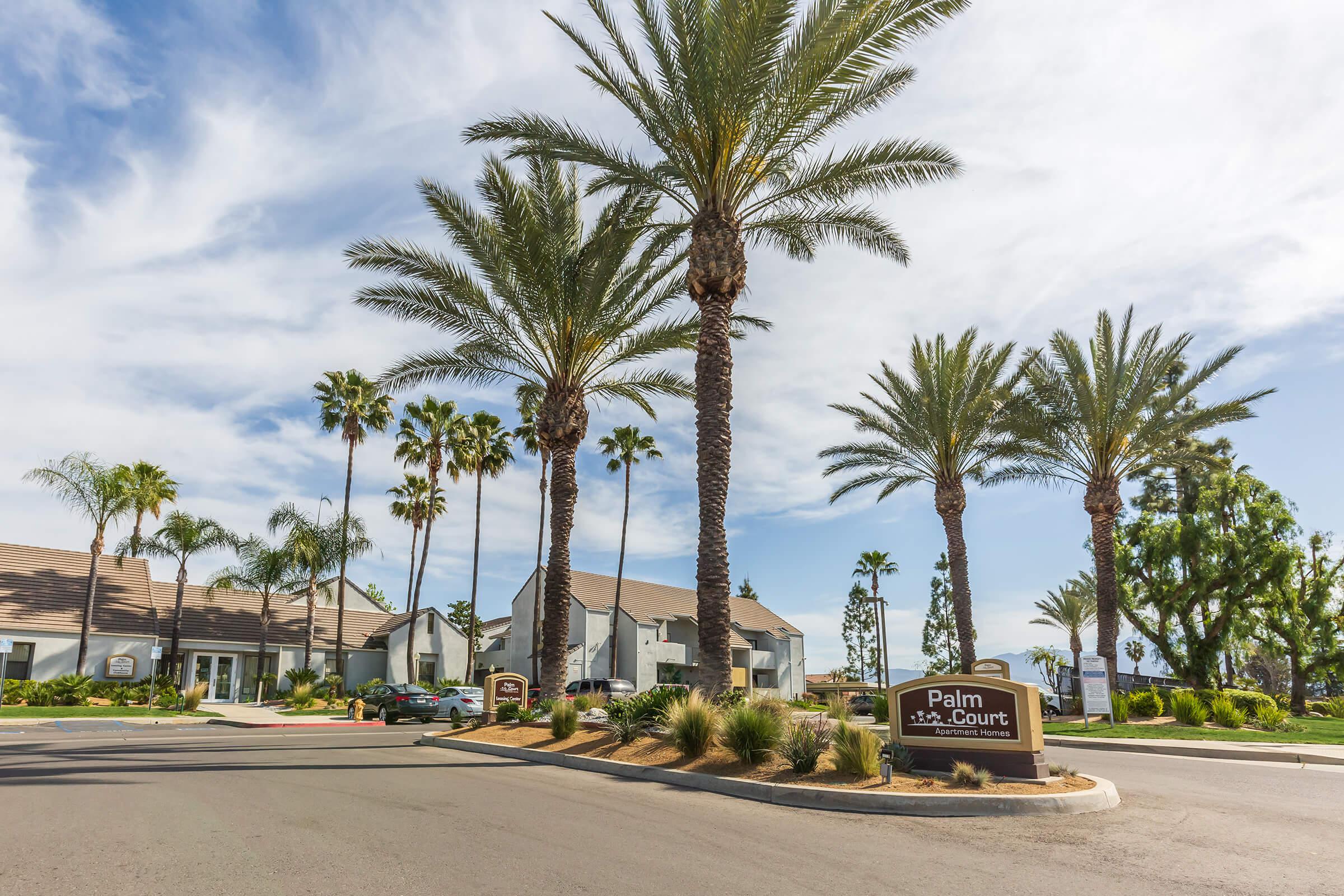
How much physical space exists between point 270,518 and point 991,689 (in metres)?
37.2

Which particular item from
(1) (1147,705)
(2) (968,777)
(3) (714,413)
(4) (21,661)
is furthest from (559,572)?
(4) (21,661)

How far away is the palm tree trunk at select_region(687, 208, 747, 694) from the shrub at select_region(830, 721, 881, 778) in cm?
361

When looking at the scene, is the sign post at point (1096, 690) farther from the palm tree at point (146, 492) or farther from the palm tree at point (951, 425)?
the palm tree at point (146, 492)

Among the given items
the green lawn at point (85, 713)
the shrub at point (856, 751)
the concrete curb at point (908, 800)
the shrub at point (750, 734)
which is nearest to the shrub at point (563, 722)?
the concrete curb at point (908, 800)

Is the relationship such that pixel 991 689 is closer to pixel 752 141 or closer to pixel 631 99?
pixel 752 141

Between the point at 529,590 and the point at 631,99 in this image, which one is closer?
the point at 631,99

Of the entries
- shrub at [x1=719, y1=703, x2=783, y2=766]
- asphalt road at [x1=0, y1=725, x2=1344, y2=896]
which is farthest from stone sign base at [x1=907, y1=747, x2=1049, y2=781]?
shrub at [x1=719, y1=703, x2=783, y2=766]

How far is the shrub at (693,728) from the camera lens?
12.6 meters

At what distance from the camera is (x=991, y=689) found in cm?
1152

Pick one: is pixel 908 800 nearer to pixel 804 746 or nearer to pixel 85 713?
pixel 804 746

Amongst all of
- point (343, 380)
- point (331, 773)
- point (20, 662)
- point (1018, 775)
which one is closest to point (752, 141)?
point (1018, 775)

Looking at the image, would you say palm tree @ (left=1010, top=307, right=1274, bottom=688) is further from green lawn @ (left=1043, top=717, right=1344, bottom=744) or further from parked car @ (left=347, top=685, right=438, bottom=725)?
parked car @ (left=347, top=685, right=438, bottom=725)

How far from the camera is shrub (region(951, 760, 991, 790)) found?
10.4 m

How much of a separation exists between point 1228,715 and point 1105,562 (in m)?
7.56
